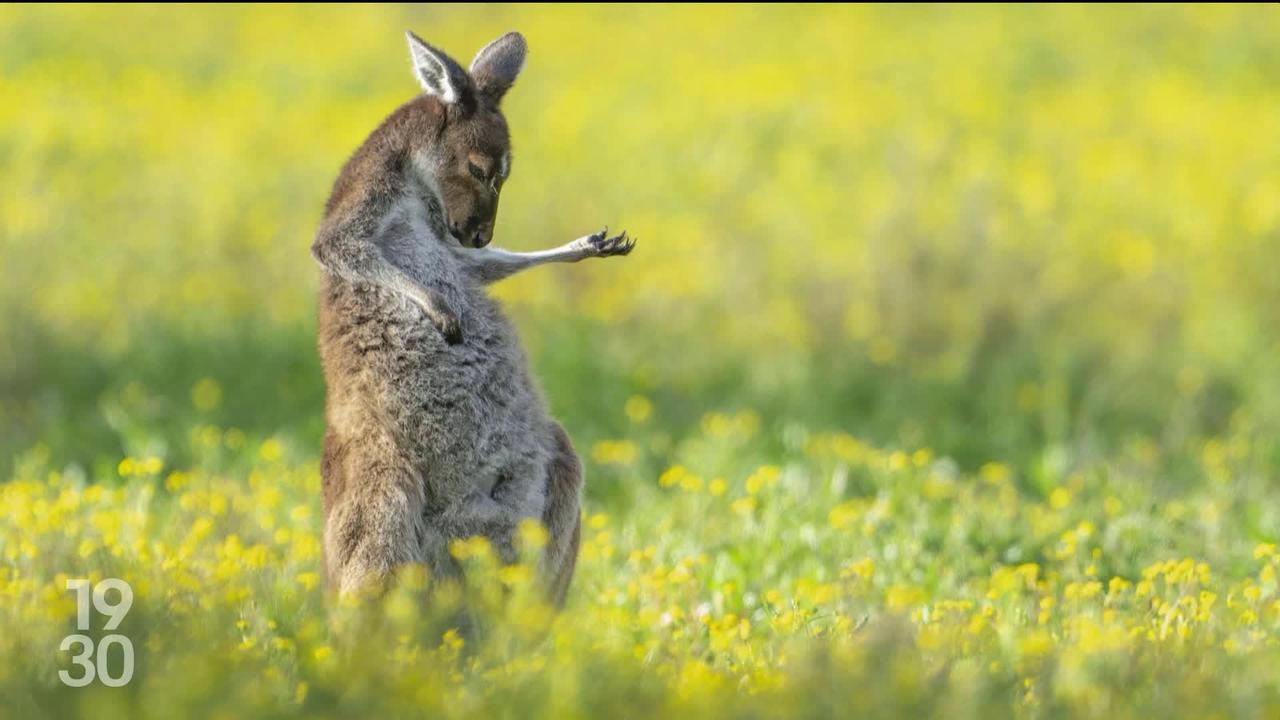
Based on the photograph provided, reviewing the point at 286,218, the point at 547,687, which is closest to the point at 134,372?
the point at 286,218

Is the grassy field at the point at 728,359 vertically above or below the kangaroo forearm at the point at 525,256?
below

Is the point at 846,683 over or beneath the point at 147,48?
over

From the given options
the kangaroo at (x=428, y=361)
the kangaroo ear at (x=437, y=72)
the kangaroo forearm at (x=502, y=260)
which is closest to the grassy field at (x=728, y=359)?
the kangaroo at (x=428, y=361)

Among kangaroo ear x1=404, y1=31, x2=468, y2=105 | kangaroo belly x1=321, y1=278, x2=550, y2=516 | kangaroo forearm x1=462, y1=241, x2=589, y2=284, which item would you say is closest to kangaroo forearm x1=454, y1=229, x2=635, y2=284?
kangaroo forearm x1=462, y1=241, x2=589, y2=284

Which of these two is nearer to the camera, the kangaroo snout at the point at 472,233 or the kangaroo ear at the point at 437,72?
the kangaroo ear at the point at 437,72

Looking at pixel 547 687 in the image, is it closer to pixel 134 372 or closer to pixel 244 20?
pixel 134 372

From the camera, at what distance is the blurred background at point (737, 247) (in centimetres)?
1014

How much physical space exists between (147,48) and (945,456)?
12700 mm

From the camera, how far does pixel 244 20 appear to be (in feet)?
69.4

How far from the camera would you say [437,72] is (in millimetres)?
4805

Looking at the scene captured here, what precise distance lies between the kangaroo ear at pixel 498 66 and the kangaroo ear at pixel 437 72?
13 centimetres

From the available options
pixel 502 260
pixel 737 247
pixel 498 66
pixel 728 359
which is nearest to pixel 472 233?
pixel 502 260

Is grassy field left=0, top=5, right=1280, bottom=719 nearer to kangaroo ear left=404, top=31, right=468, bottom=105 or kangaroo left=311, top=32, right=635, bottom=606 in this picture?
kangaroo left=311, top=32, right=635, bottom=606

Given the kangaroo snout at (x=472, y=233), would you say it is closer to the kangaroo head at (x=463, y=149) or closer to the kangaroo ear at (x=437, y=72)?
the kangaroo head at (x=463, y=149)
